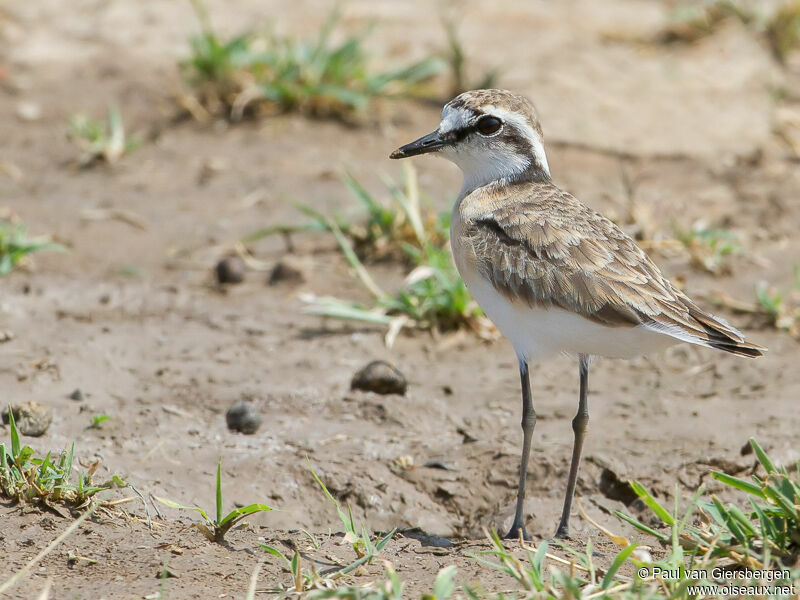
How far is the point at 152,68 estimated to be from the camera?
8.96 m

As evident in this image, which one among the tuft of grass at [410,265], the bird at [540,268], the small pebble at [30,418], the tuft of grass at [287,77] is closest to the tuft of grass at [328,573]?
the bird at [540,268]

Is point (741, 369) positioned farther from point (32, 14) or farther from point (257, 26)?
point (32, 14)

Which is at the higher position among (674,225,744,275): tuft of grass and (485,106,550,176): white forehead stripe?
(485,106,550,176): white forehead stripe

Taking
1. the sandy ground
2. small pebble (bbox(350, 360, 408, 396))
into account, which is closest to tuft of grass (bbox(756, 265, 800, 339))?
the sandy ground

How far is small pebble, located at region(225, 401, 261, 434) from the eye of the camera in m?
5.14

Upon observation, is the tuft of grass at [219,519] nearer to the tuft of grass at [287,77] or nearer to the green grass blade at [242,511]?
the green grass blade at [242,511]

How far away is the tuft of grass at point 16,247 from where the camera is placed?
254 inches

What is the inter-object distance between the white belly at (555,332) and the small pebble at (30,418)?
2026 millimetres

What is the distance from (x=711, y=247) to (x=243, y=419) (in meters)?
3.31

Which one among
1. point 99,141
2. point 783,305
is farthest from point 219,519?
point 99,141

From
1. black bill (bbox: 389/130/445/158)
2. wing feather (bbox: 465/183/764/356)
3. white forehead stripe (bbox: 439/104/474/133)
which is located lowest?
wing feather (bbox: 465/183/764/356)

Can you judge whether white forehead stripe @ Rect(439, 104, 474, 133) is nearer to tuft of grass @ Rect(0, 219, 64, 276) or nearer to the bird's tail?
the bird's tail

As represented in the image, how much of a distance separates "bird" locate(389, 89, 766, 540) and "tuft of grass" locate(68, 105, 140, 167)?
343cm

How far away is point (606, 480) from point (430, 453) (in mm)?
842
